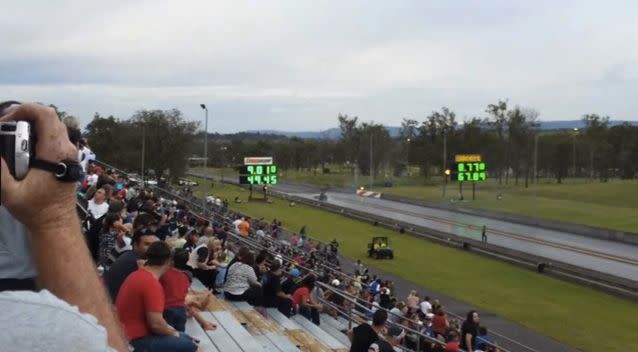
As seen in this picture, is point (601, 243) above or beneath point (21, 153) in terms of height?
beneath

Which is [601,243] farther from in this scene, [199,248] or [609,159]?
[609,159]

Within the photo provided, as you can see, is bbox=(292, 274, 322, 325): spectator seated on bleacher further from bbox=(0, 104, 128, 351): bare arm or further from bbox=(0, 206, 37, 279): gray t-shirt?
bbox=(0, 104, 128, 351): bare arm

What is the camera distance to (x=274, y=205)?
65812 millimetres

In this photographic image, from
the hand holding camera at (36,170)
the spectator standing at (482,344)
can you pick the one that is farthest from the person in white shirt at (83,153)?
the spectator standing at (482,344)

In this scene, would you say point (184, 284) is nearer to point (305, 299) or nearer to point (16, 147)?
point (305, 299)

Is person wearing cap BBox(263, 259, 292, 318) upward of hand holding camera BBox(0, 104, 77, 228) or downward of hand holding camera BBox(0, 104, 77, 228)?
downward

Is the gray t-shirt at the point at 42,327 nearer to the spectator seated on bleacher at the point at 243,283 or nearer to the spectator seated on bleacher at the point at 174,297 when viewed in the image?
the spectator seated on bleacher at the point at 174,297

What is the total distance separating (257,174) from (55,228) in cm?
4457

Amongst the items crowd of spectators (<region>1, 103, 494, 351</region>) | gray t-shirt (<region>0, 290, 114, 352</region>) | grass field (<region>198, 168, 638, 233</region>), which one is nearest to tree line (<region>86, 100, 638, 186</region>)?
grass field (<region>198, 168, 638, 233</region>)

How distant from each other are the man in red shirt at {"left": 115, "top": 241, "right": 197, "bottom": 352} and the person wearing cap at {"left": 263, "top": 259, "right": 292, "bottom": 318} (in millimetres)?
5111

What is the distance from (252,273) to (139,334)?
4.78 metres

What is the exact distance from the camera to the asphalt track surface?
3489 centimetres

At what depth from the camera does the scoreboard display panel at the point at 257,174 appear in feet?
151

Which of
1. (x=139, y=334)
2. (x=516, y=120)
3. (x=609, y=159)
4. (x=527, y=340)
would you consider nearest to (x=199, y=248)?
(x=139, y=334)
